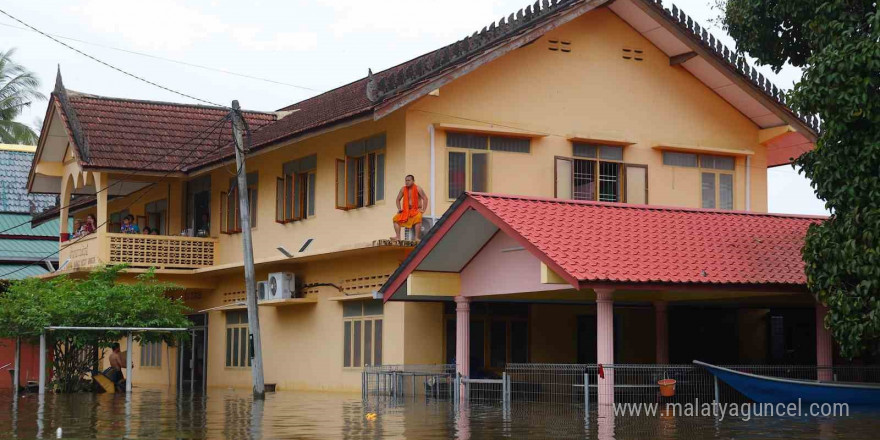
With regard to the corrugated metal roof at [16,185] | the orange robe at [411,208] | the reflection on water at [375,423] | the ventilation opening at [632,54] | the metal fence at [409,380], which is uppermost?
the ventilation opening at [632,54]

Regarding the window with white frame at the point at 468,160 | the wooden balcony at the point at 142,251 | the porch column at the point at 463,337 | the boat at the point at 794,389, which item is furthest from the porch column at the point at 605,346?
the wooden balcony at the point at 142,251

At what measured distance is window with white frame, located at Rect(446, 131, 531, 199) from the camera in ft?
94.4

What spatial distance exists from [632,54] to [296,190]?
29.4 feet

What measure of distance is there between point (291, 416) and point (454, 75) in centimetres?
924

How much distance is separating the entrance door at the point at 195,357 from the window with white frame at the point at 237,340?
71.9 inches

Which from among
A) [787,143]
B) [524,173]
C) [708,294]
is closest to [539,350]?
[524,173]

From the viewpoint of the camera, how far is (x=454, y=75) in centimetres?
2747

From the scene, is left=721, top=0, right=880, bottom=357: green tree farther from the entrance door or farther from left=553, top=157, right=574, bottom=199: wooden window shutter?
the entrance door

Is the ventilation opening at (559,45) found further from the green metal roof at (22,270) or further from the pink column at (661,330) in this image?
the green metal roof at (22,270)

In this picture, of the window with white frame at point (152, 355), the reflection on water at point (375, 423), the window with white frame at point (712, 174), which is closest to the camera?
the reflection on water at point (375, 423)

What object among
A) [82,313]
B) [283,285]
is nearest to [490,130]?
[283,285]

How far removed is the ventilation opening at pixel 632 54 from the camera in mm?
30828

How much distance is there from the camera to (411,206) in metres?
27.4

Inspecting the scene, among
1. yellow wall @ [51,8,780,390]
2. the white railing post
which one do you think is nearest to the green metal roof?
yellow wall @ [51,8,780,390]
